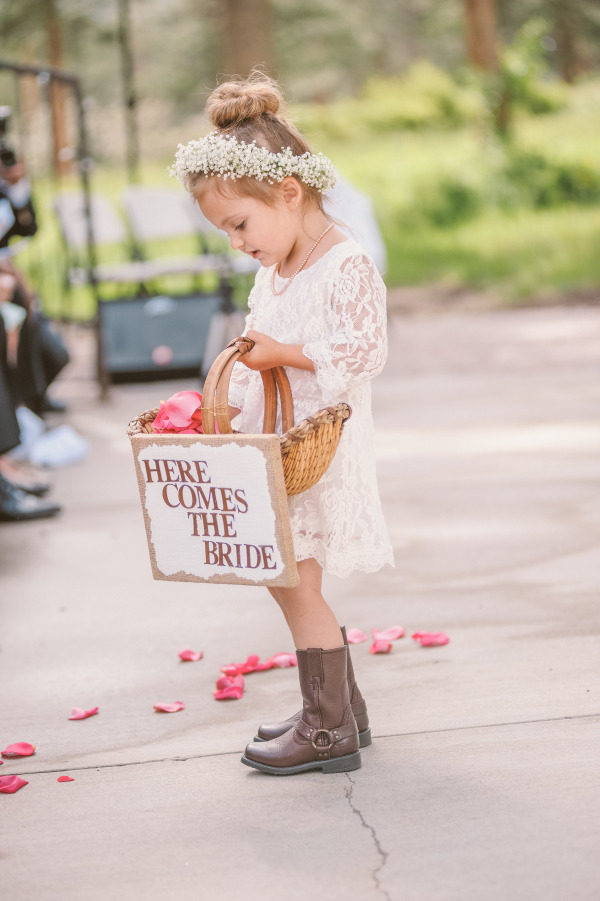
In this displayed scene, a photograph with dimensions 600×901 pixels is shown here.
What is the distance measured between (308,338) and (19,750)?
1.34m

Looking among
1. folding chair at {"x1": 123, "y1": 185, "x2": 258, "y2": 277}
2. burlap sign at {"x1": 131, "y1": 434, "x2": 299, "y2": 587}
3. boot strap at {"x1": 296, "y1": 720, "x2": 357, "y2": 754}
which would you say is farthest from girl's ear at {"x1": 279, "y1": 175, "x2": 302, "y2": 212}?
folding chair at {"x1": 123, "y1": 185, "x2": 258, "y2": 277}

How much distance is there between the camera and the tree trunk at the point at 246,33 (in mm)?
14953

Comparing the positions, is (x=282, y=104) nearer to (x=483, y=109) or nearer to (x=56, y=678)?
(x=56, y=678)

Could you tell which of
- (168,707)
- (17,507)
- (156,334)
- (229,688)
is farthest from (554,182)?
(168,707)

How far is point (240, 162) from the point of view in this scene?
273 centimetres

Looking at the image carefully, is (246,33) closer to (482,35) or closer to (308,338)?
(482,35)

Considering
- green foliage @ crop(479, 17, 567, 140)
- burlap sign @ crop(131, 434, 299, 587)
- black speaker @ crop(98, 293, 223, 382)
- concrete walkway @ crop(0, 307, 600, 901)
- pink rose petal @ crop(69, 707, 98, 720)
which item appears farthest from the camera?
green foliage @ crop(479, 17, 567, 140)

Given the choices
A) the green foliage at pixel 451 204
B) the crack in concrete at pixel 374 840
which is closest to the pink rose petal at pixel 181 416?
the crack in concrete at pixel 374 840

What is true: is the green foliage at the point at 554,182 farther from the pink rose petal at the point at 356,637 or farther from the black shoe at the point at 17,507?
the pink rose petal at the point at 356,637

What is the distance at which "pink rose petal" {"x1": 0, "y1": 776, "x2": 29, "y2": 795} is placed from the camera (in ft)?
9.66

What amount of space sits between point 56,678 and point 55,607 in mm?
721

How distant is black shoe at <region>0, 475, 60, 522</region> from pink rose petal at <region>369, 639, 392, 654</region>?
2.39 meters

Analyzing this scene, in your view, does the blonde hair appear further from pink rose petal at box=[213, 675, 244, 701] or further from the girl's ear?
pink rose petal at box=[213, 675, 244, 701]

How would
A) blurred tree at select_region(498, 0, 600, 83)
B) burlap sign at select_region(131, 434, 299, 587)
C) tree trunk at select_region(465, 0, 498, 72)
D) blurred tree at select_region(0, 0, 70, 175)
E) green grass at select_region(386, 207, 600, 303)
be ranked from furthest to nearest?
1. blurred tree at select_region(498, 0, 600, 83)
2. blurred tree at select_region(0, 0, 70, 175)
3. tree trunk at select_region(465, 0, 498, 72)
4. green grass at select_region(386, 207, 600, 303)
5. burlap sign at select_region(131, 434, 299, 587)
